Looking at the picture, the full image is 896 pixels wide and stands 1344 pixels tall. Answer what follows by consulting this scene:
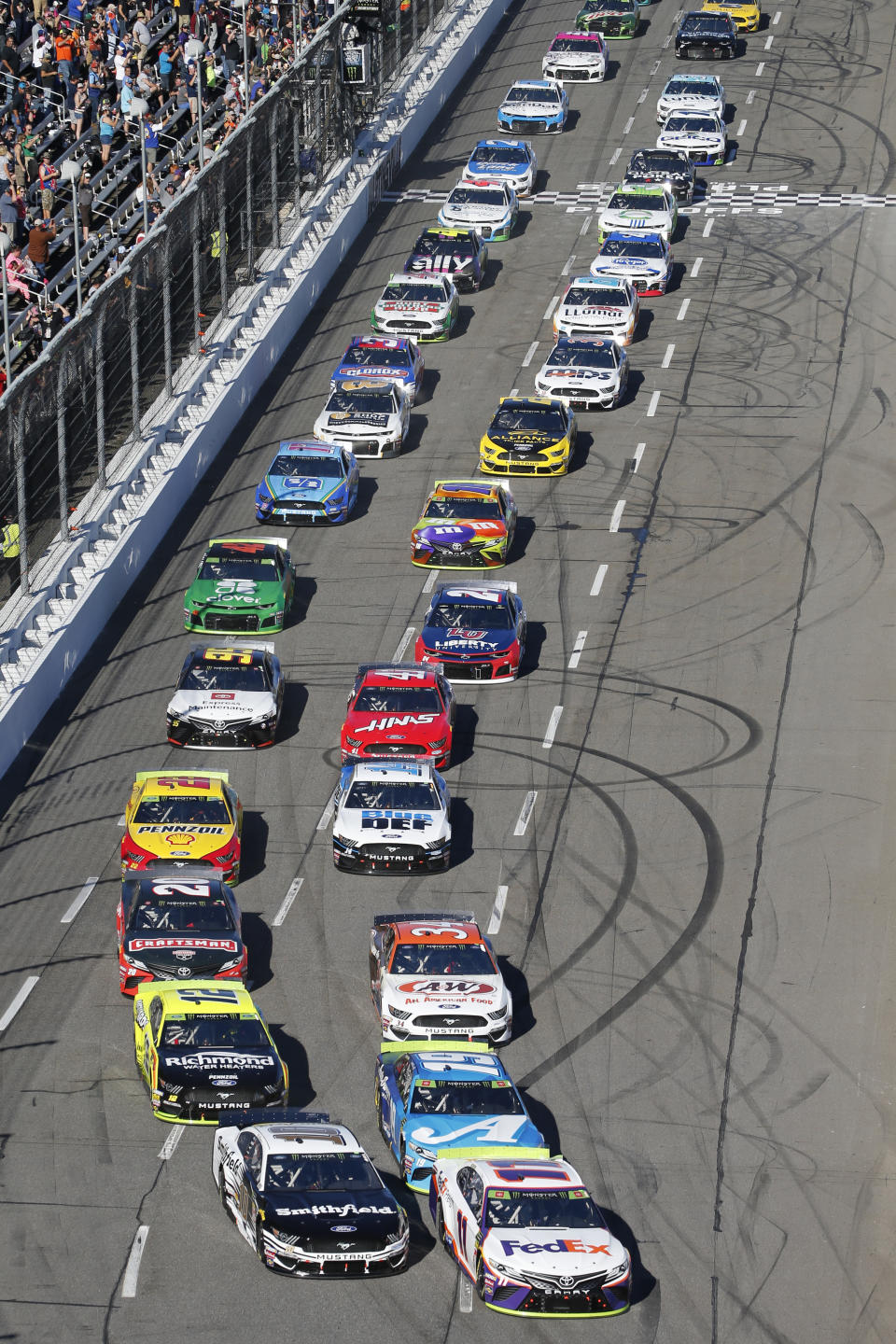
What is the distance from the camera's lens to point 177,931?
28891 millimetres

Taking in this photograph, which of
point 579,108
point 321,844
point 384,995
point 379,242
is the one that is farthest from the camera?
point 579,108

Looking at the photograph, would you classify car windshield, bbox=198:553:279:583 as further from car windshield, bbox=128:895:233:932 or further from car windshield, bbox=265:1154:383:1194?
car windshield, bbox=265:1154:383:1194

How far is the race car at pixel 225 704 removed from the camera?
35156mm

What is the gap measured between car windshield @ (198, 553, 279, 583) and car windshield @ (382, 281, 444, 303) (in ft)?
44.3

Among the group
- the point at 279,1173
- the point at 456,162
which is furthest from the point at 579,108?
the point at 279,1173

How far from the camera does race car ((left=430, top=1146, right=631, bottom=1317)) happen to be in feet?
73.6

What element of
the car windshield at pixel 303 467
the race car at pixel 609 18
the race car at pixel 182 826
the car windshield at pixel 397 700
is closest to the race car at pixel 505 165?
the race car at pixel 609 18

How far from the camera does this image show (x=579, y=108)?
6638 cm

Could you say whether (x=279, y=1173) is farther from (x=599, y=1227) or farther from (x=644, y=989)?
(x=644, y=989)

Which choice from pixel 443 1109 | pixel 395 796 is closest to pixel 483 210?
pixel 395 796

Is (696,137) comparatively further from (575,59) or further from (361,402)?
(361,402)

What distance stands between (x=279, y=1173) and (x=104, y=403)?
2072cm

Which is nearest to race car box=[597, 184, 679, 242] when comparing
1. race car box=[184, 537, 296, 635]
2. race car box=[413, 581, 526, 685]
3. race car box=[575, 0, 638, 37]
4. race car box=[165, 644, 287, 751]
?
race car box=[575, 0, 638, 37]

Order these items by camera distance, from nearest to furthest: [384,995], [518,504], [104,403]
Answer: [384,995]
[104,403]
[518,504]
